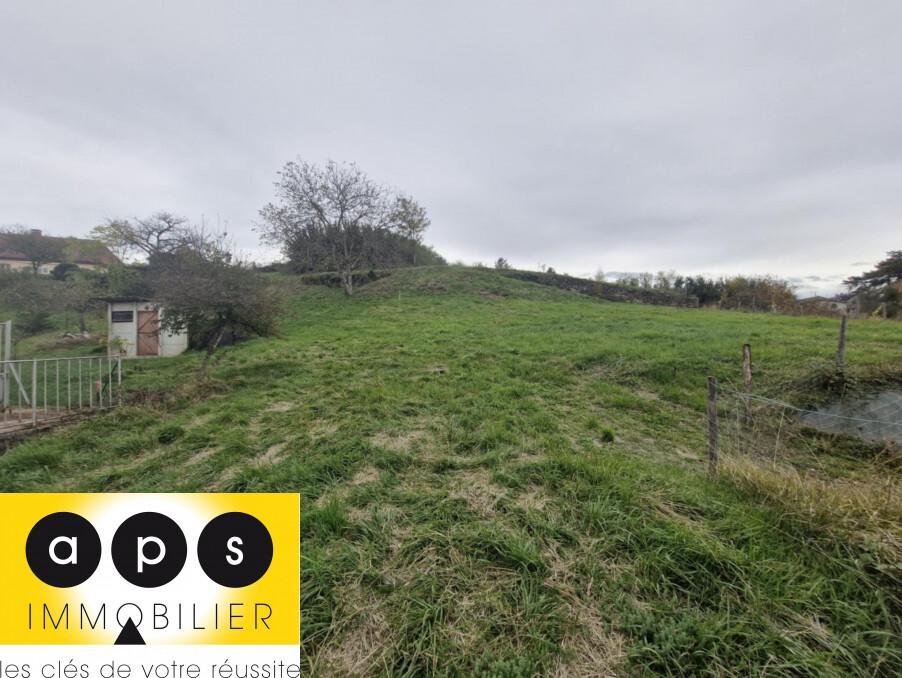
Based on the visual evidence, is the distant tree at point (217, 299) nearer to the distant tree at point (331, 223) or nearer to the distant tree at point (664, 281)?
the distant tree at point (331, 223)

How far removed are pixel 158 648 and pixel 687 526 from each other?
2894mm

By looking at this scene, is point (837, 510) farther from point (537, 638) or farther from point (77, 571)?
point (77, 571)

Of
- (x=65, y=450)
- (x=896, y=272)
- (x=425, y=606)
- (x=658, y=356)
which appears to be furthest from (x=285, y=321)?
(x=896, y=272)

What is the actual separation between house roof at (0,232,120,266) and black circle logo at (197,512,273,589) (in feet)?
125

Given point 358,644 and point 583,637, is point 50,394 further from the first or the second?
point 583,637

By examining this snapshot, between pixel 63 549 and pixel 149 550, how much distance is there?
44 cm

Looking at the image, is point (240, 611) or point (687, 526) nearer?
point (240, 611)

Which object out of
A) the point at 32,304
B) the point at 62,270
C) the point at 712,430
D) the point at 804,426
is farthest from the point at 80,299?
the point at 62,270

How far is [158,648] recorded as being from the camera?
1543 mm

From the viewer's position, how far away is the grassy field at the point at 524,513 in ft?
4.73

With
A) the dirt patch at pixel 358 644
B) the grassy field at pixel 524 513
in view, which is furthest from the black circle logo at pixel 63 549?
the dirt patch at pixel 358 644

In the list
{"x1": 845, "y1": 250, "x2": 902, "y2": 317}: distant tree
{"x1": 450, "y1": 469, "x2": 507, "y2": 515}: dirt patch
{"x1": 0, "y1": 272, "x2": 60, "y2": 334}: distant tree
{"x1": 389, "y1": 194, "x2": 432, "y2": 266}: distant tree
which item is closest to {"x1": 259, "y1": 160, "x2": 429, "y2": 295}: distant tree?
{"x1": 389, "y1": 194, "x2": 432, "y2": 266}: distant tree

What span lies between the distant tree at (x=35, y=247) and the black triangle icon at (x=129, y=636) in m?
48.2

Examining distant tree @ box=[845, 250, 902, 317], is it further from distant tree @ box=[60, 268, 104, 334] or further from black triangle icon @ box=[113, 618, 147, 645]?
distant tree @ box=[60, 268, 104, 334]
